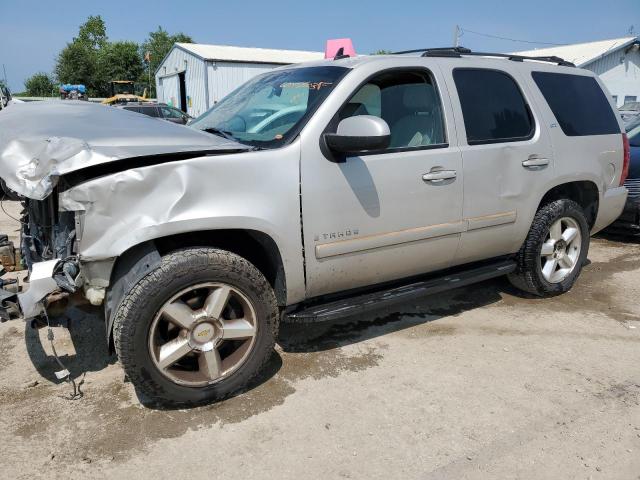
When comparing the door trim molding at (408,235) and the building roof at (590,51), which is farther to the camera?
the building roof at (590,51)

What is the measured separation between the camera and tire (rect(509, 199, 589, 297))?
4.21 meters

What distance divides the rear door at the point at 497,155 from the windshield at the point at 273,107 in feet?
3.18

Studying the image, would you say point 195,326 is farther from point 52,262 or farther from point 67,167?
point 67,167

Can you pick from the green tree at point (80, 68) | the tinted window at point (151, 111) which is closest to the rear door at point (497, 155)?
the tinted window at point (151, 111)

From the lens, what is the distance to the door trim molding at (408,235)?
3.09m

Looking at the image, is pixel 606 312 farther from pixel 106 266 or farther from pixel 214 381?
pixel 106 266

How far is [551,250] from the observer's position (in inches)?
172

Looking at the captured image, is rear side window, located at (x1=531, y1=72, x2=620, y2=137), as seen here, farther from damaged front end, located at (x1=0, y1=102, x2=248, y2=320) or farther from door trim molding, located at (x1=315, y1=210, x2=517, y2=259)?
damaged front end, located at (x1=0, y1=102, x2=248, y2=320)

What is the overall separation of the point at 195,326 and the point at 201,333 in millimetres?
57

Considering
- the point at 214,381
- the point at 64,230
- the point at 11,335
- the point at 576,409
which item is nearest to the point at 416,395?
the point at 576,409

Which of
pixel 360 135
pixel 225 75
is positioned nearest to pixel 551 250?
pixel 360 135

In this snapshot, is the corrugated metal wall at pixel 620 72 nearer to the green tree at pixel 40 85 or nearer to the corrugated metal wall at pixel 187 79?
the corrugated metal wall at pixel 187 79

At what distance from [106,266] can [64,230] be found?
0.35 m

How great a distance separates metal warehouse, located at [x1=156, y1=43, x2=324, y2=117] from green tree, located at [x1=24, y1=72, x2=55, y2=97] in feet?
109
